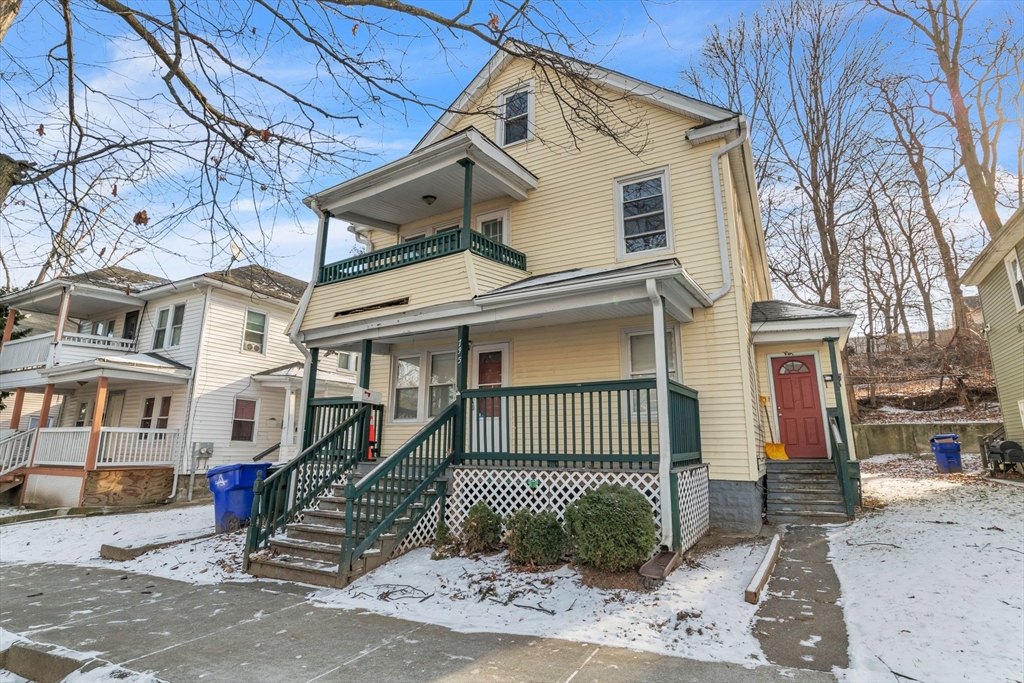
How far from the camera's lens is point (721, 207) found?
896cm

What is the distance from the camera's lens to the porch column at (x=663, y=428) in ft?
21.5

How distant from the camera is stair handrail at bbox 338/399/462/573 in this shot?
6648 mm

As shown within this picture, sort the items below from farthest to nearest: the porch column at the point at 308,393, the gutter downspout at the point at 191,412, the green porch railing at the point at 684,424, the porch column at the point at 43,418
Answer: the gutter downspout at the point at 191,412 → the porch column at the point at 43,418 → the porch column at the point at 308,393 → the green porch railing at the point at 684,424

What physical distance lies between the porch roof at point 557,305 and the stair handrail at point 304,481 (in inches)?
67.7

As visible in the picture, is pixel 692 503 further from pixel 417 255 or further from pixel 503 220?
pixel 503 220

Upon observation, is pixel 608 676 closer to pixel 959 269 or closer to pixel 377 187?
pixel 377 187

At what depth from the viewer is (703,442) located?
847 cm

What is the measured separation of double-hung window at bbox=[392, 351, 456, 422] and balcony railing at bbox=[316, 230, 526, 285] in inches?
81.9

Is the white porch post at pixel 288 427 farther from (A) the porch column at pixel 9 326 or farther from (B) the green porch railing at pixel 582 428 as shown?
(B) the green porch railing at pixel 582 428

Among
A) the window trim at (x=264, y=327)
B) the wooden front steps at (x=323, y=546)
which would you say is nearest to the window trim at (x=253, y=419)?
the window trim at (x=264, y=327)

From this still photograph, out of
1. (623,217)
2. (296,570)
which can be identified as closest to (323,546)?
(296,570)

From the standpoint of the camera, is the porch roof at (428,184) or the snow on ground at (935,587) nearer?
the snow on ground at (935,587)

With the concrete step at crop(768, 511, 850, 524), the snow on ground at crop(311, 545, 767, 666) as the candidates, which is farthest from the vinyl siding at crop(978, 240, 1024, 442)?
the snow on ground at crop(311, 545, 767, 666)

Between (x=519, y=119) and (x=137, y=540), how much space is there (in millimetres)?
11073
